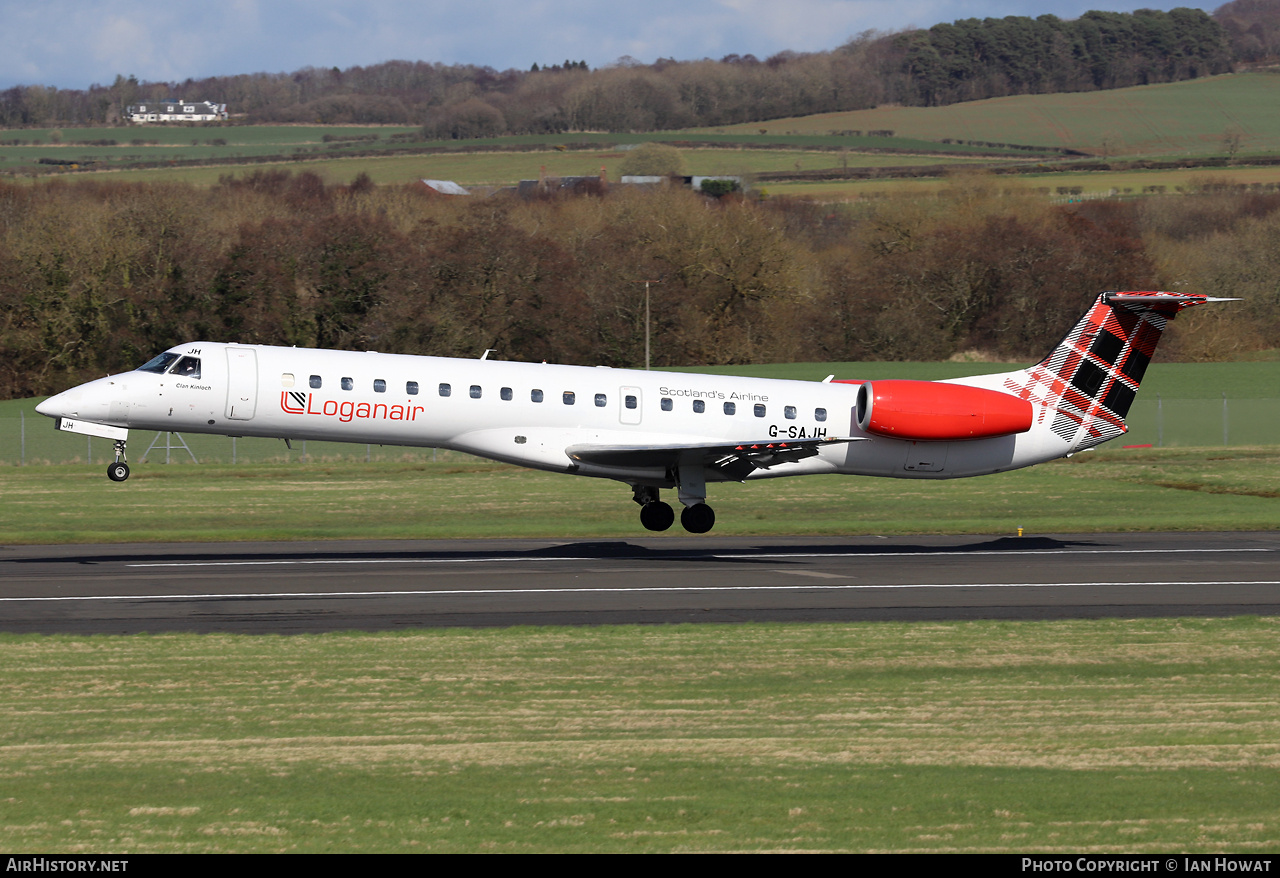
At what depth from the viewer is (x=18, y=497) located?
38531mm

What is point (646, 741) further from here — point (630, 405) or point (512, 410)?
point (630, 405)

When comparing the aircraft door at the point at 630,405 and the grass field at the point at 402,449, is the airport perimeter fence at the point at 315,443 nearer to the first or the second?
the grass field at the point at 402,449

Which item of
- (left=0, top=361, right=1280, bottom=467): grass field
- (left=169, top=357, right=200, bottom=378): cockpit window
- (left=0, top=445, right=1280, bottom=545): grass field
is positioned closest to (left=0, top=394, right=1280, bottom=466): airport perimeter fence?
(left=0, top=361, right=1280, bottom=467): grass field

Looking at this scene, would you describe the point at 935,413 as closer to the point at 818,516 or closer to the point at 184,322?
the point at 818,516

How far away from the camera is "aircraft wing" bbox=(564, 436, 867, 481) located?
1030 inches

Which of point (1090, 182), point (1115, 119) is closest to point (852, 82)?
point (1115, 119)

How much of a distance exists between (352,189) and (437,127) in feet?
231

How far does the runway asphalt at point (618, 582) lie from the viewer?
19703mm

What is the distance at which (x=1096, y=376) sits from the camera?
29031 mm

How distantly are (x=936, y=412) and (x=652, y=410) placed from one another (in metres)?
5.91

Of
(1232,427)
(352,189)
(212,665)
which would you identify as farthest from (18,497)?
(352,189)

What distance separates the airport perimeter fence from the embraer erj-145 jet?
862 inches

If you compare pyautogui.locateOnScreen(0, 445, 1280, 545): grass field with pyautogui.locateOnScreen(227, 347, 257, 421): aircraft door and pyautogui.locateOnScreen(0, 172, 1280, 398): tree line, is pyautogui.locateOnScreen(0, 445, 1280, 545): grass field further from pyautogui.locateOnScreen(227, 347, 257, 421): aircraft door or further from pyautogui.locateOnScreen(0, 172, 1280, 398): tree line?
pyautogui.locateOnScreen(0, 172, 1280, 398): tree line

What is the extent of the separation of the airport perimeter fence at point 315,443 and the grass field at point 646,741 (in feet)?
107
